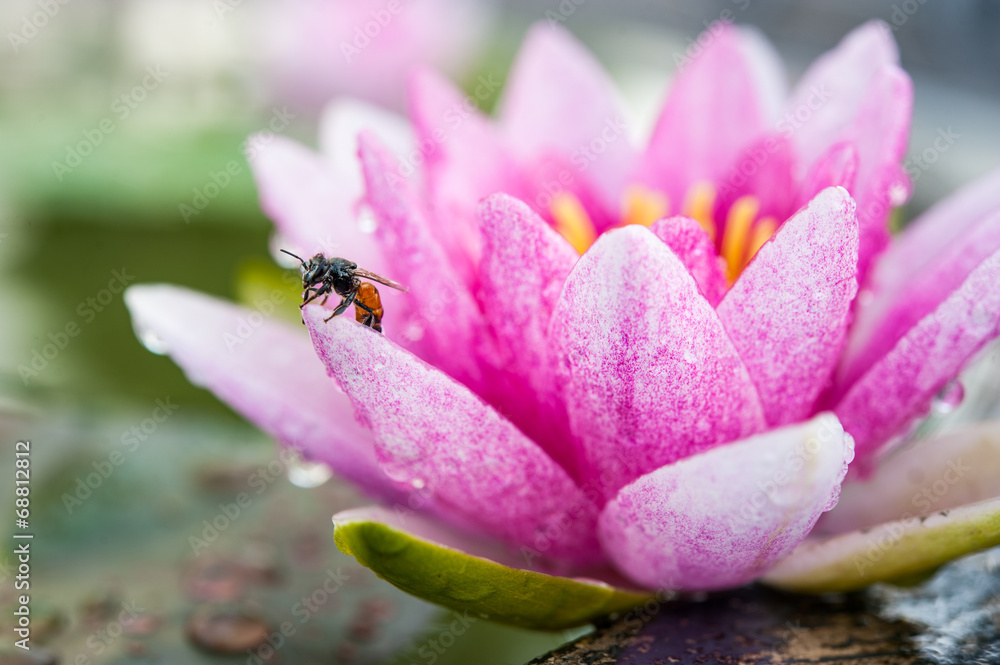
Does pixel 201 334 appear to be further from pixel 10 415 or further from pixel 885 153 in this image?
pixel 885 153

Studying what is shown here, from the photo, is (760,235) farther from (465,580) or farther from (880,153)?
(465,580)

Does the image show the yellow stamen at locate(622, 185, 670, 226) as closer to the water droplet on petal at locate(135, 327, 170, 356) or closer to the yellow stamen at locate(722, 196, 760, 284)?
the yellow stamen at locate(722, 196, 760, 284)

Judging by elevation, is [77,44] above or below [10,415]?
above

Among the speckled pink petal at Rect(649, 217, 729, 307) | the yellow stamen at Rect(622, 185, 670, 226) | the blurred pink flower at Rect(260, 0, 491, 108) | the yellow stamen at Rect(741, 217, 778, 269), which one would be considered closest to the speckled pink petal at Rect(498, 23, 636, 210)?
the yellow stamen at Rect(622, 185, 670, 226)

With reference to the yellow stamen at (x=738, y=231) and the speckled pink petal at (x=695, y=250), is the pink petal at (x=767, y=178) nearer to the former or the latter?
the yellow stamen at (x=738, y=231)

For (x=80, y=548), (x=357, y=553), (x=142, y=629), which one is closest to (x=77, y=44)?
(x=80, y=548)

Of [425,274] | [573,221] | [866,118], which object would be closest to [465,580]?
[425,274]

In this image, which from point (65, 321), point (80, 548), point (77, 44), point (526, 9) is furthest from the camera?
point (526, 9)
